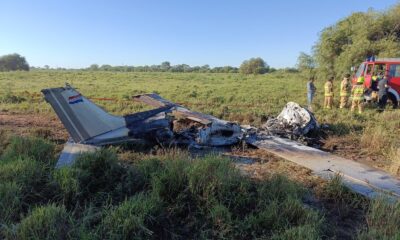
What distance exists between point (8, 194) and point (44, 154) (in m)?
1.70

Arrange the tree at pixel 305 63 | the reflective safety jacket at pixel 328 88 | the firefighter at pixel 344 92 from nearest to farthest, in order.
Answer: the reflective safety jacket at pixel 328 88
the firefighter at pixel 344 92
the tree at pixel 305 63

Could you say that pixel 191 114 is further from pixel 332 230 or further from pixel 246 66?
pixel 246 66

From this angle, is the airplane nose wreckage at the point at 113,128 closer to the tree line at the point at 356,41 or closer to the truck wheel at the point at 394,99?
the truck wheel at the point at 394,99

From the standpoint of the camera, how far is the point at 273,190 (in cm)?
413

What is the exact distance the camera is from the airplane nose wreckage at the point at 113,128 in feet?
19.0

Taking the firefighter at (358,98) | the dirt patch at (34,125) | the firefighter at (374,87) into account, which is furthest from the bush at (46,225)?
the firefighter at (374,87)

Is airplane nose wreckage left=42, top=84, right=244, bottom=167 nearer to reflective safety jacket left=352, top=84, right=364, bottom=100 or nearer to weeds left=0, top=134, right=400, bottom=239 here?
weeds left=0, top=134, right=400, bottom=239

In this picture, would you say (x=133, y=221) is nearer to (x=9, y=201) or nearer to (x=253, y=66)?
(x=9, y=201)

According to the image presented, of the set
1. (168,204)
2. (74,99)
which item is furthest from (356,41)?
(168,204)

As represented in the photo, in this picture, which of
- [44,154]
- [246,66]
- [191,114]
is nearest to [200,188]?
[44,154]

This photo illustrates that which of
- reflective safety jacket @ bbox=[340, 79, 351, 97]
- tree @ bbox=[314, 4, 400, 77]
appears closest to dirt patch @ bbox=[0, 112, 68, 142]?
reflective safety jacket @ bbox=[340, 79, 351, 97]

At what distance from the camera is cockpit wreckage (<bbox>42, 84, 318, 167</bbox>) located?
5820mm

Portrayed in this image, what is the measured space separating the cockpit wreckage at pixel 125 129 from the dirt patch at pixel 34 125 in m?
1.81

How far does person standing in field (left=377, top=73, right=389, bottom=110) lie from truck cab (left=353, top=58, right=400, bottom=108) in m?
0.81
